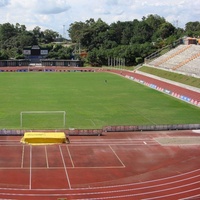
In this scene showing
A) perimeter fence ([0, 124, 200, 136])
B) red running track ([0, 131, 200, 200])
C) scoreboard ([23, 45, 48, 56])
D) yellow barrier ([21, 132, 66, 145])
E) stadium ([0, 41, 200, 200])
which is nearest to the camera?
red running track ([0, 131, 200, 200])

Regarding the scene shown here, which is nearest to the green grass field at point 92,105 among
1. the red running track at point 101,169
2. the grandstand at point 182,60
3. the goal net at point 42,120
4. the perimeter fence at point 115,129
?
the goal net at point 42,120

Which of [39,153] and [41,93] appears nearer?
[39,153]

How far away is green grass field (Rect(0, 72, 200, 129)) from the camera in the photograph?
141ft

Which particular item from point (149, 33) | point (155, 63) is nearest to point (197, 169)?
point (155, 63)

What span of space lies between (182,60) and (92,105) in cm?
4486

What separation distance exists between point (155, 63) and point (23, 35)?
88.5 m

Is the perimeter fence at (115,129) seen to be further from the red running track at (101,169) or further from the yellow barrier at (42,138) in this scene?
the yellow barrier at (42,138)

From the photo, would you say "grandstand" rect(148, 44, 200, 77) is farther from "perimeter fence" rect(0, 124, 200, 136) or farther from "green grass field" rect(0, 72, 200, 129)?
"perimeter fence" rect(0, 124, 200, 136)

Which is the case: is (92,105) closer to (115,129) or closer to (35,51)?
(115,129)

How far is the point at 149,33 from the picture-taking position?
158250mm

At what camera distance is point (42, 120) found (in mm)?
42906

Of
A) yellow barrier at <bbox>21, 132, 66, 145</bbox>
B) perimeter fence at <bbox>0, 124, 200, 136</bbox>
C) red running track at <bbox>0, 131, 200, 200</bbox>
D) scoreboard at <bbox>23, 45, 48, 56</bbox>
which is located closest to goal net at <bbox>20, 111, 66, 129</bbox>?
perimeter fence at <bbox>0, 124, 200, 136</bbox>

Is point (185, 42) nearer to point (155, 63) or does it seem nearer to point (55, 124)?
point (155, 63)

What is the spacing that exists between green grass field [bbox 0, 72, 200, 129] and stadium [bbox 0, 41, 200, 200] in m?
0.11
